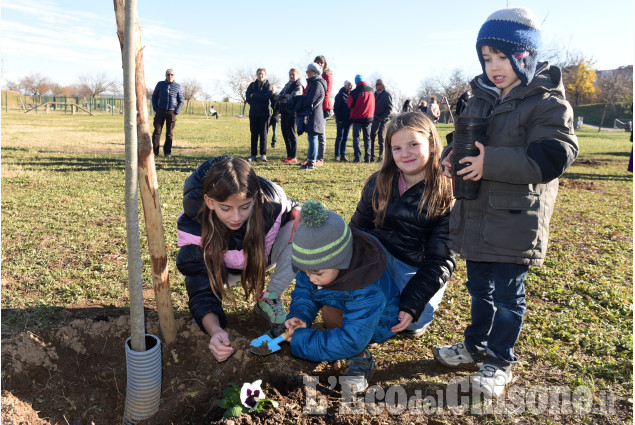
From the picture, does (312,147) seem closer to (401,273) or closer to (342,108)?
(342,108)

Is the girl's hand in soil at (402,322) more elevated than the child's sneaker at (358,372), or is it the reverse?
the girl's hand in soil at (402,322)

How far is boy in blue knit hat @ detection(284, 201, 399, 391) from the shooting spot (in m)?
2.38

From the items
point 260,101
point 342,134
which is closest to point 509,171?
point 260,101

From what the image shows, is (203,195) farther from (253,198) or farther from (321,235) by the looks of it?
(321,235)

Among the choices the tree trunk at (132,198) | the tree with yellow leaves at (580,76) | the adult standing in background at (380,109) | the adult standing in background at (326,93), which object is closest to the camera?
the tree trunk at (132,198)

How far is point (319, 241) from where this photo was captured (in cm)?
236

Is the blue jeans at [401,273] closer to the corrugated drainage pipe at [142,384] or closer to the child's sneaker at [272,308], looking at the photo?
the child's sneaker at [272,308]

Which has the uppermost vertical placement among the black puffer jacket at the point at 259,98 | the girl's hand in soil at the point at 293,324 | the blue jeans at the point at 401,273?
the black puffer jacket at the point at 259,98

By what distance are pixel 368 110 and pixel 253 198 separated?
328 inches

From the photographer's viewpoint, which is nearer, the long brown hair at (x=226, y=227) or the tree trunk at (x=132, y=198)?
the tree trunk at (x=132, y=198)

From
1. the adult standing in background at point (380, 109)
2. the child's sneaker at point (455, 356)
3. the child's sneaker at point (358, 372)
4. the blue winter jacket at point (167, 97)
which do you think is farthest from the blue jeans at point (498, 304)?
the blue winter jacket at point (167, 97)

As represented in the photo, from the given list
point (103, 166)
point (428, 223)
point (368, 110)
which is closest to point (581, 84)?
point (368, 110)

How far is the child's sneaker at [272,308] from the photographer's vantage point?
3152 millimetres

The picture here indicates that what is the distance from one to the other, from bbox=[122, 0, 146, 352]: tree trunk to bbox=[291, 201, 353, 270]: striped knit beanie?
784 millimetres
